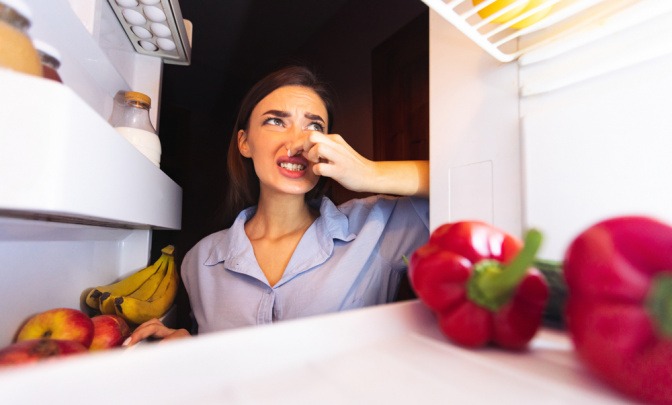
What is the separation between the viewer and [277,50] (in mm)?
2633

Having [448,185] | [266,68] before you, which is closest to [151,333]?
[448,185]

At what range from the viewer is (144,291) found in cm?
117

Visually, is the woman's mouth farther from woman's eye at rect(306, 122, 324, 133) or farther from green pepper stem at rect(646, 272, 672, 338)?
green pepper stem at rect(646, 272, 672, 338)

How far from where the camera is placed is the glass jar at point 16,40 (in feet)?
1.15

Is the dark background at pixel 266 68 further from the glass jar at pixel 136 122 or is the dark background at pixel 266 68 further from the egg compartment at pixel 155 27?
the glass jar at pixel 136 122

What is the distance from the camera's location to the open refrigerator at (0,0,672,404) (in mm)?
228

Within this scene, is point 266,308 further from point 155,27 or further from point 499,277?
point 155,27

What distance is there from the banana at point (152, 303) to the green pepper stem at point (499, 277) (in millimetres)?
984

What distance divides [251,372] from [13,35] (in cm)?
42

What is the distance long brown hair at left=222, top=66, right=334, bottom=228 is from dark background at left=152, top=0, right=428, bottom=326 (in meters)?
0.26

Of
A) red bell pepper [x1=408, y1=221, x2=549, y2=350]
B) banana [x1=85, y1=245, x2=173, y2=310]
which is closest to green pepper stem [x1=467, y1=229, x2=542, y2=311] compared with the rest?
red bell pepper [x1=408, y1=221, x2=549, y2=350]

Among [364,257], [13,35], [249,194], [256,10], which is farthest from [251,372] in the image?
[256,10]

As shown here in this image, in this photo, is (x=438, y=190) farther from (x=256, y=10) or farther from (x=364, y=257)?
(x=256, y=10)

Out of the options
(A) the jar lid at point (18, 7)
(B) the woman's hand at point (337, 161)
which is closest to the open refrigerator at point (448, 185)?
(A) the jar lid at point (18, 7)
